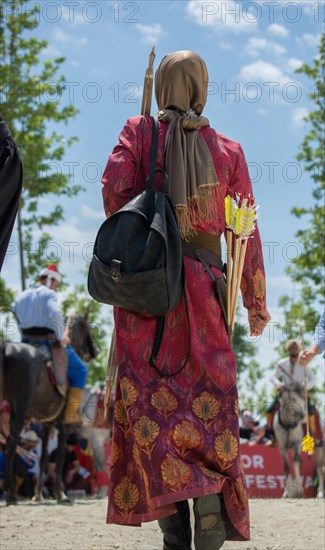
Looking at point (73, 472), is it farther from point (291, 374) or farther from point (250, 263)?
point (250, 263)

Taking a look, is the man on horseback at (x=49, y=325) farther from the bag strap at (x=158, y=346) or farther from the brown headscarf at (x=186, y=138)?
the bag strap at (x=158, y=346)

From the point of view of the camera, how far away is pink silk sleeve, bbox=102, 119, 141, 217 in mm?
3795

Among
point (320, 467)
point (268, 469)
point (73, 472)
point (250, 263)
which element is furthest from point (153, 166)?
point (268, 469)

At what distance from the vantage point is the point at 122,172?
3.80 metres

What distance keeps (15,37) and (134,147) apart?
15258 millimetres

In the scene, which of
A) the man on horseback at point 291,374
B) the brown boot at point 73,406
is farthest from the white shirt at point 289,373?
the brown boot at point 73,406

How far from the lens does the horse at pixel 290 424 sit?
14000 millimetres

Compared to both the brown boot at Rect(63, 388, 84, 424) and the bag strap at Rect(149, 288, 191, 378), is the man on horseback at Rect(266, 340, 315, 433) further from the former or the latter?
the bag strap at Rect(149, 288, 191, 378)

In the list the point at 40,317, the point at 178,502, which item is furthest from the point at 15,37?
the point at 178,502

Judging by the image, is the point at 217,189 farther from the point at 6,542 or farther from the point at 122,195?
the point at 6,542

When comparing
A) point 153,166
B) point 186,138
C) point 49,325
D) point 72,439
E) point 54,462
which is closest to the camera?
point 153,166

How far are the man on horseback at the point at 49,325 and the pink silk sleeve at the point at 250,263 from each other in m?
5.77

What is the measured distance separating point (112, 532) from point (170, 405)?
2.43 metres

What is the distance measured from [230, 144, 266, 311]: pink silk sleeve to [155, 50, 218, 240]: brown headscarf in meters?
0.20
